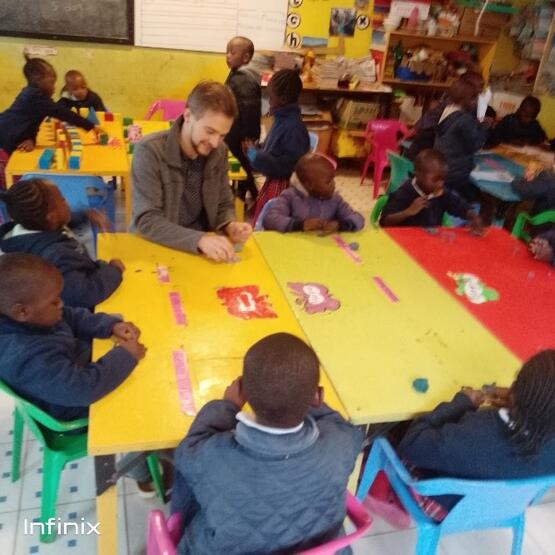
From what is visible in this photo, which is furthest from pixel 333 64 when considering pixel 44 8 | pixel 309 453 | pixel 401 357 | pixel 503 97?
pixel 309 453

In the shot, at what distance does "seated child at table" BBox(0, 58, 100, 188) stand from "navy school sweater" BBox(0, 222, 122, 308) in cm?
192

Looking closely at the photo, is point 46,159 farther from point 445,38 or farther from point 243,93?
point 445,38

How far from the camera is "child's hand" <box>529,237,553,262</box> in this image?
2369 millimetres

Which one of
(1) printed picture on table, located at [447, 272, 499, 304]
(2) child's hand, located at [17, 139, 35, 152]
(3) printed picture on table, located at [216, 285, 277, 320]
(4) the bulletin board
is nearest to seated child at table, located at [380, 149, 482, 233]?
(1) printed picture on table, located at [447, 272, 499, 304]

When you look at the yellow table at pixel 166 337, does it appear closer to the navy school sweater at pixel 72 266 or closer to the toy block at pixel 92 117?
the navy school sweater at pixel 72 266

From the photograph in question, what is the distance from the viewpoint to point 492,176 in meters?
3.87

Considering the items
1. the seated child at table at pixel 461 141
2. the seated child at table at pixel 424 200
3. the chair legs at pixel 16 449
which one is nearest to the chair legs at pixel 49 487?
the chair legs at pixel 16 449

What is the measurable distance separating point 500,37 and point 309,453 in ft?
20.0

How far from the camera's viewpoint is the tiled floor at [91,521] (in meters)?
1.83

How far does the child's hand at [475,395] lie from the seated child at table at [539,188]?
7.56 ft

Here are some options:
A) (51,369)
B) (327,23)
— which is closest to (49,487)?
(51,369)

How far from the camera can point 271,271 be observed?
2084mm

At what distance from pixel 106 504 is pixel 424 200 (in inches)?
82.5

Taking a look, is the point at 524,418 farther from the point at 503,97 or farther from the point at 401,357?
the point at 503,97
